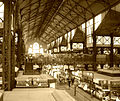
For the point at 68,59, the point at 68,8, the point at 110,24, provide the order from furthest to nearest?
the point at 68,8
the point at 68,59
the point at 110,24

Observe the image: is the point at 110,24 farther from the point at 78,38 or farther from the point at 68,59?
the point at 78,38

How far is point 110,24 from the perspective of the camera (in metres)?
24.3

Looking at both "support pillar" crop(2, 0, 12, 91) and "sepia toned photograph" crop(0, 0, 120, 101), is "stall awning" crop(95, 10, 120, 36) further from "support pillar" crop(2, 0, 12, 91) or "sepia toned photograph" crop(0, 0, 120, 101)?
"support pillar" crop(2, 0, 12, 91)

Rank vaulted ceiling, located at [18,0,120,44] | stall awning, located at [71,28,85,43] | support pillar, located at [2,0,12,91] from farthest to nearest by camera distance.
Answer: stall awning, located at [71,28,85,43] → vaulted ceiling, located at [18,0,120,44] → support pillar, located at [2,0,12,91]

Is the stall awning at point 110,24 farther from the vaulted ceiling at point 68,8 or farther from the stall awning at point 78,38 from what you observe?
the stall awning at point 78,38

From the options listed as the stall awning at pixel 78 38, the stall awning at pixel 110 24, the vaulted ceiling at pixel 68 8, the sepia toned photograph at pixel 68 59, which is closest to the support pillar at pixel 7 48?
the sepia toned photograph at pixel 68 59

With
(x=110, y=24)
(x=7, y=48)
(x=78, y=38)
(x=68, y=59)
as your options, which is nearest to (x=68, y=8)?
(x=78, y=38)

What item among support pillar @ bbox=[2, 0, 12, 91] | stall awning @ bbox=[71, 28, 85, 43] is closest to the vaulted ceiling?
stall awning @ bbox=[71, 28, 85, 43]

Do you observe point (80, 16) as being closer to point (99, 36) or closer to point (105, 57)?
point (99, 36)

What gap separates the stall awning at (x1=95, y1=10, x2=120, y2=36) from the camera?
23747mm

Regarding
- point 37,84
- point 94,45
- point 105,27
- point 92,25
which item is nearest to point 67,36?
point 92,25

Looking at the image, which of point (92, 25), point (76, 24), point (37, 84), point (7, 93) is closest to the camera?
point (7, 93)

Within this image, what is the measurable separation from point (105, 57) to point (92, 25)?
6055 mm

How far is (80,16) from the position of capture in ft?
114
